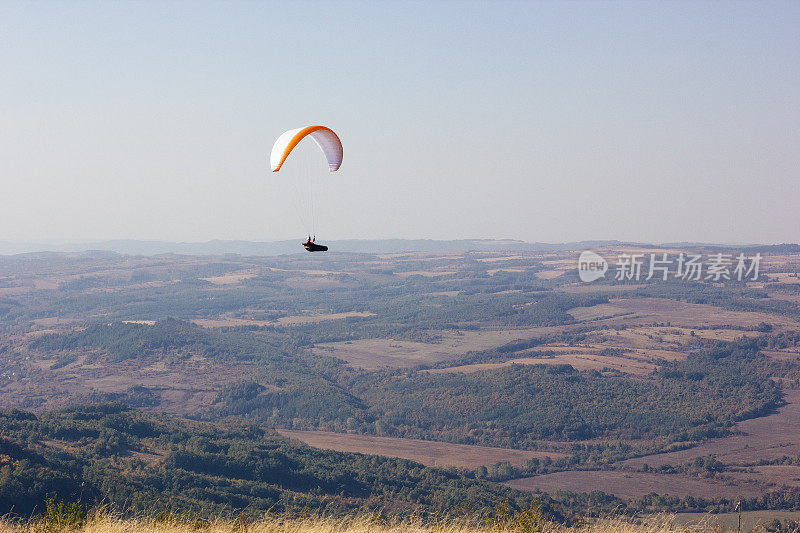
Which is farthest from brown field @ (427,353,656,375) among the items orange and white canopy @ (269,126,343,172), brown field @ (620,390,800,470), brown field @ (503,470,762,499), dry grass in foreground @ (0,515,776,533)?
dry grass in foreground @ (0,515,776,533)

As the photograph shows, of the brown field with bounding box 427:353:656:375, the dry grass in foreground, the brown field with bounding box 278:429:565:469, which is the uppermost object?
the dry grass in foreground

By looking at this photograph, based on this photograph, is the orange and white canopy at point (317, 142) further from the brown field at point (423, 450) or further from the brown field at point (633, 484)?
the brown field at point (423, 450)

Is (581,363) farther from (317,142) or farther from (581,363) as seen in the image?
(317,142)

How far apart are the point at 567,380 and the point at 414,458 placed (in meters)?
61.0

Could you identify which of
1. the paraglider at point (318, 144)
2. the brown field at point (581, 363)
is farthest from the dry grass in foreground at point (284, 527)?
the brown field at point (581, 363)

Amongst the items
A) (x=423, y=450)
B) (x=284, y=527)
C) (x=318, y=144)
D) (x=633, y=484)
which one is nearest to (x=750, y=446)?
(x=633, y=484)

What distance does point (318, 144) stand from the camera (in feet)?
121

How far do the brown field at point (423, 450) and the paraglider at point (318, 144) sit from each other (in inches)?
2819

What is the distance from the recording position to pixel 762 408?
133m

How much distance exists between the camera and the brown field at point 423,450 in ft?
340

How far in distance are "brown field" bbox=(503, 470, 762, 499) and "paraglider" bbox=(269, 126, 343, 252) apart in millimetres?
66739

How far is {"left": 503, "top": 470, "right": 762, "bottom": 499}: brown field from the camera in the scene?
8588 centimetres

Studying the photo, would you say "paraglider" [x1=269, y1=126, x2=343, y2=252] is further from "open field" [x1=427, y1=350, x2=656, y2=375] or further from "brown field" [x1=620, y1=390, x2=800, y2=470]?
"open field" [x1=427, y1=350, x2=656, y2=375]

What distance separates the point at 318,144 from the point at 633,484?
252ft
